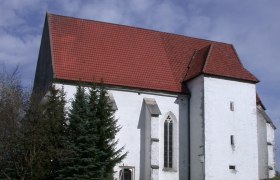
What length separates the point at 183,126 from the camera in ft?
97.8

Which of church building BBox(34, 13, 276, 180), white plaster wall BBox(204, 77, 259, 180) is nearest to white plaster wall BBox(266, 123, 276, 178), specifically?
church building BBox(34, 13, 276, 180)

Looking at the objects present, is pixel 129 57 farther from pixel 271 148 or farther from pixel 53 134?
pixel 271 148

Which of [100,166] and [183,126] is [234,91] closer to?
[183,126]

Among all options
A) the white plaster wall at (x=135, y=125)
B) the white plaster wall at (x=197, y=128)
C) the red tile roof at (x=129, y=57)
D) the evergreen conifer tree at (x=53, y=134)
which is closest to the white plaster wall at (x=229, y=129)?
the white plaster wall at (x=197, y=128)

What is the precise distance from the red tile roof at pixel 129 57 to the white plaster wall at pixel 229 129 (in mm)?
954

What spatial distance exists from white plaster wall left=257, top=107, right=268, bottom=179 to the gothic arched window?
21.1ft

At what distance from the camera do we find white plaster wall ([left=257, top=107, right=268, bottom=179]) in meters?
31.2

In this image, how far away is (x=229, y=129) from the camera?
29.1m

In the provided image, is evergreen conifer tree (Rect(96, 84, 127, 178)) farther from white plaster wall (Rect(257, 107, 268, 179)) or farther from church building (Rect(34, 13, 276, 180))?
white plaster wall (Rect(257, 107, 268, 179))

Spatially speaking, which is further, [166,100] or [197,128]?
[166,100]

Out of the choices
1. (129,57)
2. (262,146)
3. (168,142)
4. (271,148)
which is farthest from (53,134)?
(271,148)

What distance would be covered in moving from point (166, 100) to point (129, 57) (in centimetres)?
370

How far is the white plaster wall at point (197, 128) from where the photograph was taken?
28.2 metres

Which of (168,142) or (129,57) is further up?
(129,57)
